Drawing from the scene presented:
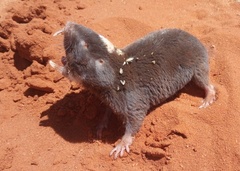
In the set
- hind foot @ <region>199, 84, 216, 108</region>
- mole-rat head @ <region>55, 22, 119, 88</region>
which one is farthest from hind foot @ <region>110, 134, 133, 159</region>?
hind foot @ <region>199, 84, 216, 108</region>

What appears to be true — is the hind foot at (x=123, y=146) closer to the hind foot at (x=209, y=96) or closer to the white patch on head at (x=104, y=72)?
the white patch on head at (x=104, y=72)

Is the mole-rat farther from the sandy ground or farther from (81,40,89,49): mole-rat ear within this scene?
the sandy ground

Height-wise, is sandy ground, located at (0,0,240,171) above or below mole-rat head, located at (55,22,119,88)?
below

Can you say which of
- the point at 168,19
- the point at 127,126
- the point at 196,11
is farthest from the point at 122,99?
the point at 196,11

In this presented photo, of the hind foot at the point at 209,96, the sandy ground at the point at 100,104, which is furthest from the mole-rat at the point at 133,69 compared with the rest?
the sandy ground at the point at 100,104

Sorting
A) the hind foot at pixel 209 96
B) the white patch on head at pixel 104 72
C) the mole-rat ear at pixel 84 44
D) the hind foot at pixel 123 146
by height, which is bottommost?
the hind foot at pixel 123 146

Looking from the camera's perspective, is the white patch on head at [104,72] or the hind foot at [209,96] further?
the hind foot at [209,96]
